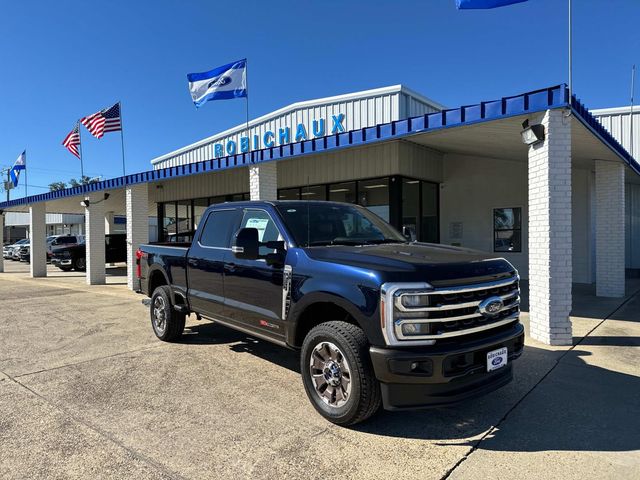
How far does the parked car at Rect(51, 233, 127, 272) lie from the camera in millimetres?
21891

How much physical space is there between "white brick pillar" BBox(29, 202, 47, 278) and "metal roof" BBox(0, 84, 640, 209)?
8.38 m

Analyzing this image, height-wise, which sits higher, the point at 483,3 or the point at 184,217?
the point at 483,3

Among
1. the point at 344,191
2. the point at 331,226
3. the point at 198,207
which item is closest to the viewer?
the point at 331,226

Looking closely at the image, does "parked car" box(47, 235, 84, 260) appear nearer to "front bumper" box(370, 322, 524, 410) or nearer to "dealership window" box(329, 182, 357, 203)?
"dealership window" box(329, 182, 357, 203)

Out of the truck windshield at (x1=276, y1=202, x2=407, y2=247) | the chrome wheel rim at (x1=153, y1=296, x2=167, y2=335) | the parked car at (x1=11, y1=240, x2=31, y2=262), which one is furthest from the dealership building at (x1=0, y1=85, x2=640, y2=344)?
the parked car at (x1=11, y1=240, x2=31, y2=262)

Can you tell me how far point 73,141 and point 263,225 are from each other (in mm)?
16192

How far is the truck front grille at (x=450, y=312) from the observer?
3363 mm

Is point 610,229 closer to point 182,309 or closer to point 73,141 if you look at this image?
point 182,309

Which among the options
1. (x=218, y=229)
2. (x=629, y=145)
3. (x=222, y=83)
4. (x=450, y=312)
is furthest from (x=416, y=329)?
(x=629, y=145)

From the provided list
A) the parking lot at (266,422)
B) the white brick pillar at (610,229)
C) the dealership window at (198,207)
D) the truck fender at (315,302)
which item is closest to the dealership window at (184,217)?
the dealership window at (198,207)

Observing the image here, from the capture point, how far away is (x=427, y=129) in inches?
321

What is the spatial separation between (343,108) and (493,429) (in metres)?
13.0

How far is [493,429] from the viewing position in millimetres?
3729

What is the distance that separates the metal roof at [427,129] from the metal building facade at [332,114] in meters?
2.47
